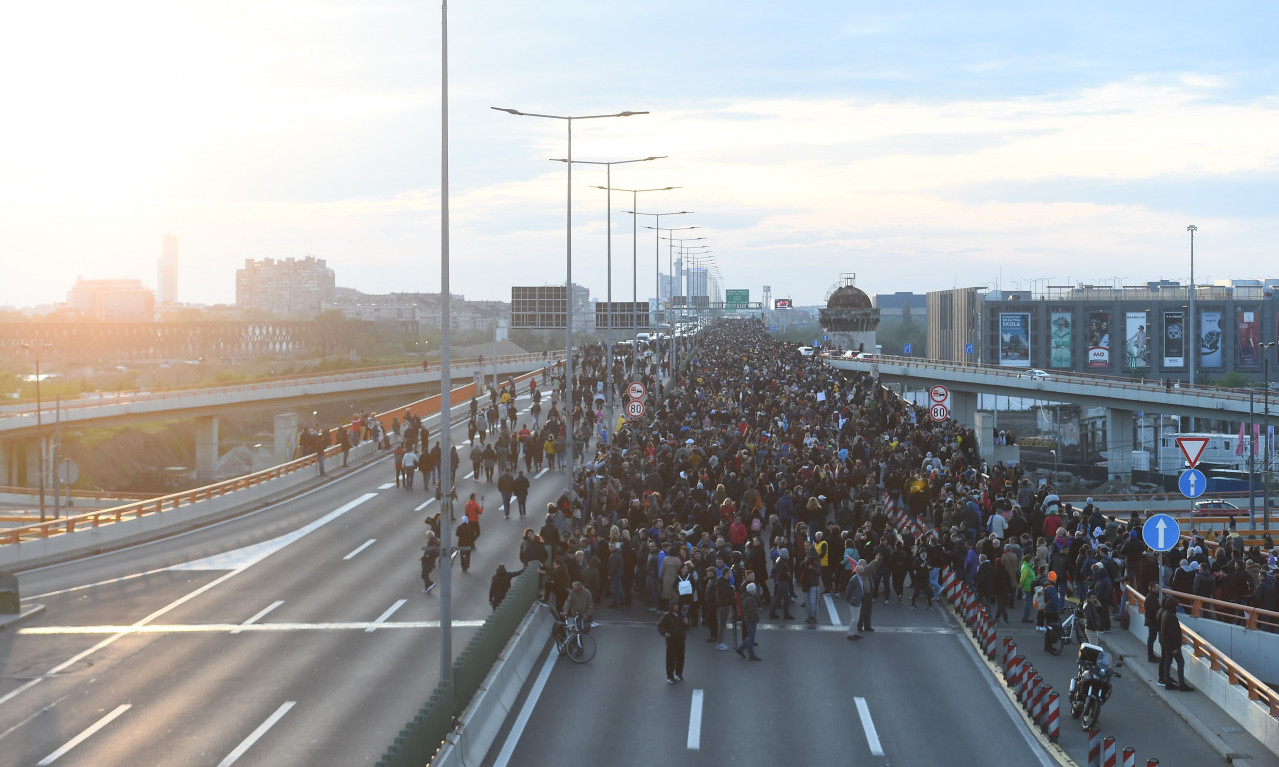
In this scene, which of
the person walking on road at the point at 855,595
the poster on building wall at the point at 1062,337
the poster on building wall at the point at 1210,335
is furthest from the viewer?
the poster on building wall at the point at 1062,337

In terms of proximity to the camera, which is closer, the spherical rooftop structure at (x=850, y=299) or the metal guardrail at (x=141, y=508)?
the metal guardrail at (x=141, y=508)

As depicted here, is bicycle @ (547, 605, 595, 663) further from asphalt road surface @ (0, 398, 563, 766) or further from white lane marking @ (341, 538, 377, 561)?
white lane marking @ (341, 538, 377, 561)

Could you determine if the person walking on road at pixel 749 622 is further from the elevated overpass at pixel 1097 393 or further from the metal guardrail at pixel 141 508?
the elevated overpass at pixel 1097 393

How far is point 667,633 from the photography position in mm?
18781

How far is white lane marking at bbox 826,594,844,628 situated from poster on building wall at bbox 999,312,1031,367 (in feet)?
393

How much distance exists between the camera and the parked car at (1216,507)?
159ft

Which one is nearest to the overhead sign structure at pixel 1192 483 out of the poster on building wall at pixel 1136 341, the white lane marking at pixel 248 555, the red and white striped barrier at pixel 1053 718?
the red and white striped barrier at pixel 1053 718

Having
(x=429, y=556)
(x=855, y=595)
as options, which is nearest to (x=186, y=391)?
(x=429, y=556)

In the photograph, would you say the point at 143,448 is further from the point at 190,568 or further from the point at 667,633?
the point at 667,633

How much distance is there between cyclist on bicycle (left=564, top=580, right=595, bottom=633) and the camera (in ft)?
66.7

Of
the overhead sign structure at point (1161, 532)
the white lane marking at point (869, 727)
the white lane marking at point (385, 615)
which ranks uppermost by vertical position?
the overhead sign structure at point (1161, 532)

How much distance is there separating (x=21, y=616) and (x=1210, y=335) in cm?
12843

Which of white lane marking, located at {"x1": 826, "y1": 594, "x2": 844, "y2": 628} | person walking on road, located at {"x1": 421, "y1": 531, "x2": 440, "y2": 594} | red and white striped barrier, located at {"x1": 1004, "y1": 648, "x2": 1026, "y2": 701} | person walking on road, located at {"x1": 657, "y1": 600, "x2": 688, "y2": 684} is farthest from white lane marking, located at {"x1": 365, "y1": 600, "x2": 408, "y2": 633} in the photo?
red and white striped barrier, located at {"x1": 1004, "y1": 648, "x2": 1026, "y2": 701}

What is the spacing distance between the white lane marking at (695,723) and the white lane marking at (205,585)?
9813 mm
